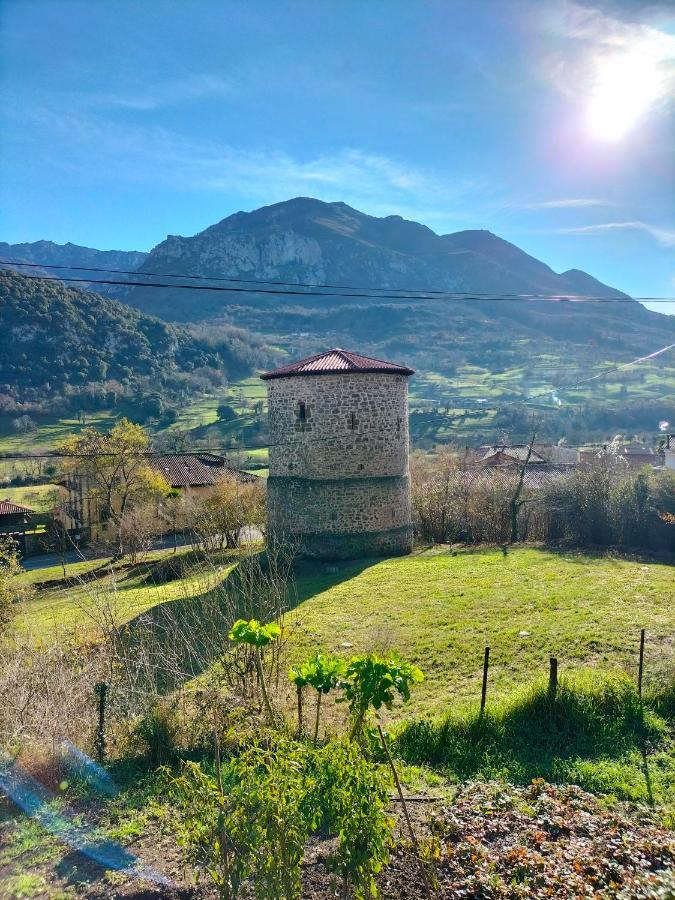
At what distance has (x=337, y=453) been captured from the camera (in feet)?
65.5

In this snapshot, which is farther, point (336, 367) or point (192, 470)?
point (192, 470)

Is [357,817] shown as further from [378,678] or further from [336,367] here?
[336,367]

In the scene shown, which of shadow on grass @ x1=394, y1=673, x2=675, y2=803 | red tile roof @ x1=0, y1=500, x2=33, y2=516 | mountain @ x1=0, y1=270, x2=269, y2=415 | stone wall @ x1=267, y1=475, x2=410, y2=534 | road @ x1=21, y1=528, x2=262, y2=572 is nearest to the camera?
shadow on grass @ x1=394, y1=673, x2=675, y2=803

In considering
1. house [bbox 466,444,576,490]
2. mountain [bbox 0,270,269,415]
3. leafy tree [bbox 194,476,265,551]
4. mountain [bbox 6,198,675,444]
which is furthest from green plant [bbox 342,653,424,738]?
mountain [bbox 0,270,269,415]

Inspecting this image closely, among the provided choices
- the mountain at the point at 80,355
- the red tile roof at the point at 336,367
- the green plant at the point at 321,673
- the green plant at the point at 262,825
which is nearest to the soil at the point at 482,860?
the green plant at the point at 262,825

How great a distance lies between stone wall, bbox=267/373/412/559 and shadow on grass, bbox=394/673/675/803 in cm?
1261

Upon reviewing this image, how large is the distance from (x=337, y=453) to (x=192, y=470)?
32.1 m

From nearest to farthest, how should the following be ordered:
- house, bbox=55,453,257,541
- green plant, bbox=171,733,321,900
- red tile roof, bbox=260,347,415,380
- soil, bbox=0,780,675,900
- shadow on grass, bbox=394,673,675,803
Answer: green plant, bbox=171,733,321,900 → soil, bbox=0,780,675,900 → shadow on grass, bbox=394,673,675,803 → red tile roof, bbox=260,347,415,380 → house, bbox=55,453,257,541

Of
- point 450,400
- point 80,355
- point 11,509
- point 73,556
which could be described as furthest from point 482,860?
point 450,400

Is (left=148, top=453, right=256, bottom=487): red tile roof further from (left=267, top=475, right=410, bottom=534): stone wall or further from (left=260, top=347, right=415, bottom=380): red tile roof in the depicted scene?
(left=260, top=347, right=415, bottom=380): red tile roof

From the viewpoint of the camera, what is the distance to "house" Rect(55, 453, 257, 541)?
37.4m

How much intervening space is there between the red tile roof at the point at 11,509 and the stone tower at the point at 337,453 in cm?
2933

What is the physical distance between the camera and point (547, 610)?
12609 mm

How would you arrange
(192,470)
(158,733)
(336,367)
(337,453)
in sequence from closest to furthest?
(158,733), (336,367), (337,453), (192,470)
